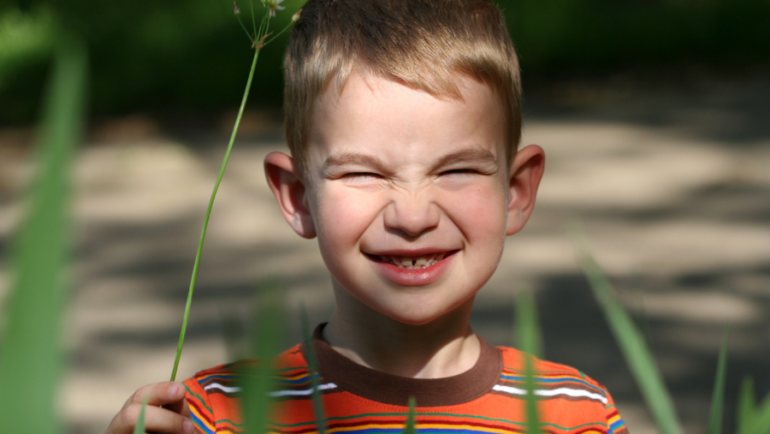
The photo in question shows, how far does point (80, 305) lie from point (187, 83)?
296 cm

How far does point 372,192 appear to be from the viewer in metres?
0.82

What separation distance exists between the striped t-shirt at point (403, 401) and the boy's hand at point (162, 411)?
202 mm

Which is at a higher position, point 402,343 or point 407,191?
point 407,191

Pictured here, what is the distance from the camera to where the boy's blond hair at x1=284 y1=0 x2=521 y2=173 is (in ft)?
2.78

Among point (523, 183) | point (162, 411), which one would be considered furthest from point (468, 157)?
point (162, 411)

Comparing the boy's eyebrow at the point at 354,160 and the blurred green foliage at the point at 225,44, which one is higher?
the blurred green foliage at the point at 225,44

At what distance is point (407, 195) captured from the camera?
0.80 meters

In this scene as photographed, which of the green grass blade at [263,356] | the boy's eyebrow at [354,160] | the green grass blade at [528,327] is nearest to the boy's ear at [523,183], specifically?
the boy's eyebrow at [354,160]

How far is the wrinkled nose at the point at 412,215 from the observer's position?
0.79 meters

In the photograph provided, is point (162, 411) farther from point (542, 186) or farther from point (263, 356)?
point (542, 186)

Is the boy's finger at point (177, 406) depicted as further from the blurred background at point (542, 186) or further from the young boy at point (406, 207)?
the blurred background at point (542, 186)

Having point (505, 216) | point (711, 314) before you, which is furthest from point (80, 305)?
point (505, 216)

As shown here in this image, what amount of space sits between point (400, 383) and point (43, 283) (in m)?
0.76

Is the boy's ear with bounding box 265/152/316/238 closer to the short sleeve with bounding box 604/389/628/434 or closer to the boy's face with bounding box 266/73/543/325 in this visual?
the boy's face with bounding box 266/73/543/325
